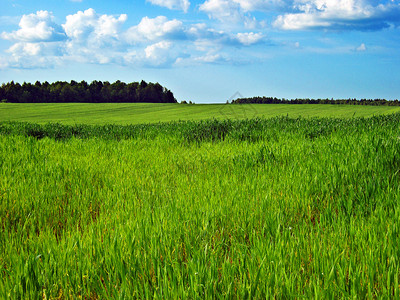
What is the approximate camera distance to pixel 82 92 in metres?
78.0

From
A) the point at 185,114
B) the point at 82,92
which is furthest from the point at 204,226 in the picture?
the point at 82,92

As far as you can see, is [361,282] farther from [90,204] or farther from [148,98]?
[148,98]

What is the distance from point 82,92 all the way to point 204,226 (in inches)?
→ 3221

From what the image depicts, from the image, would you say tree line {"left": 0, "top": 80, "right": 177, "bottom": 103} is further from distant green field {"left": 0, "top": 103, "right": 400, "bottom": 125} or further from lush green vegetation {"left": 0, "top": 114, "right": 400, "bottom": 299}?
lush green vegetation {"left": 0, "top": 114, "right": 400, "bottom": 299}

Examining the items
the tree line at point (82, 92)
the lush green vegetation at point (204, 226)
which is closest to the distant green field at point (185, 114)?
the lush green vegetation at point (204, 226)

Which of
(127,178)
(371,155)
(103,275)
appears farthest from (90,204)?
(371,155)

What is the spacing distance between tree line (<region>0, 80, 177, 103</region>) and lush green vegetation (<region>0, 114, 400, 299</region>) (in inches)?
2941

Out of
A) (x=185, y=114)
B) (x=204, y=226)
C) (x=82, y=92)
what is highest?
(x=82, y=92)

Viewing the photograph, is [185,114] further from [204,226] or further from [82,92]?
[82,92]

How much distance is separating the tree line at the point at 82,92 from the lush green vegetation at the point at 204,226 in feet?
245

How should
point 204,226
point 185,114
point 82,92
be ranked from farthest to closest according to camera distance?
point 82,92 → point 185,114 → point 204,226

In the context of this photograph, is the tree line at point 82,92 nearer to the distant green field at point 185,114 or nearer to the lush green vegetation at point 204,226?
the distant green field at point 185,114

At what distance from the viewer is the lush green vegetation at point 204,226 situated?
2.22m

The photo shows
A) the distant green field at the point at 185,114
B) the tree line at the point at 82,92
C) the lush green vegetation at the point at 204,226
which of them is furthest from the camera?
the tree line at the point at 82,92
